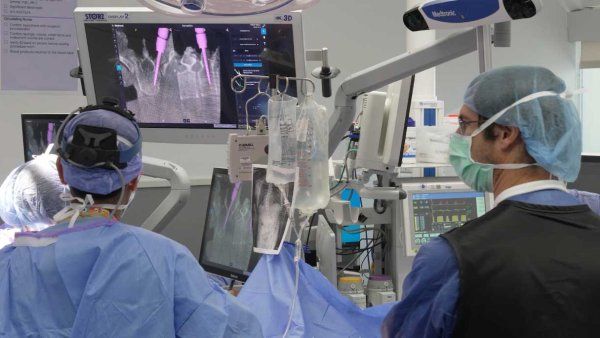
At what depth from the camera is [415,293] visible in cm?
126

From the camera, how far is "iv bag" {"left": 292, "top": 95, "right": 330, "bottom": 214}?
1.65 metres

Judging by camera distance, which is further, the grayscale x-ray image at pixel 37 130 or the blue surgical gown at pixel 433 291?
the grayscale x-ray image at pixel 37 130

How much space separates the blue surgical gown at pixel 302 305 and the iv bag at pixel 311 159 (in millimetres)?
165

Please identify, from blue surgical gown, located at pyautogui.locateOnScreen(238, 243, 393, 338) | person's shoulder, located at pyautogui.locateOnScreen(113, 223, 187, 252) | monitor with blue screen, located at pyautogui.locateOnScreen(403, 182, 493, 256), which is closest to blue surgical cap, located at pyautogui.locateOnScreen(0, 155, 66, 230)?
person's shoulder, located at pyautogui.locateOnScreen(113, 223, 187, 252)

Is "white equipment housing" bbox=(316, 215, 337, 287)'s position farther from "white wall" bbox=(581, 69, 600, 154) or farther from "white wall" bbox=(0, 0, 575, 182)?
"white wall" bbox=(581, 69, 600, 154)

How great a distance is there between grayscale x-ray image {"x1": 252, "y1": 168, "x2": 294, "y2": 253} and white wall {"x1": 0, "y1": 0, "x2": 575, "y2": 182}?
1760mm

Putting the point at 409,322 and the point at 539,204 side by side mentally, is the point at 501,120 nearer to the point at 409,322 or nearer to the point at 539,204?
the point at 539,204

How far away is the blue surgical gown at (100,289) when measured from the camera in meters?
1.27

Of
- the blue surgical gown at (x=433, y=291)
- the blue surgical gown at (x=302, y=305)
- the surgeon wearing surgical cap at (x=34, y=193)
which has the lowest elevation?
the blue surgical gown at (x=302, y=305)

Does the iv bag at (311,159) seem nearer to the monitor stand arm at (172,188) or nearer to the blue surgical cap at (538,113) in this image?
the blue surgical cap at (538,113)

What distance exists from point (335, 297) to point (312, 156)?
1.24ft

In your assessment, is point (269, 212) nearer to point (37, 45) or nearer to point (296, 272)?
point (296, 272)

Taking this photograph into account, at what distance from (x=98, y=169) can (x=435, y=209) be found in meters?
1.40

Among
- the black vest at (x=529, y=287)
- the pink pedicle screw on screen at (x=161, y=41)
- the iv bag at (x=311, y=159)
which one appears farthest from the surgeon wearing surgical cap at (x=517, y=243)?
the pink pedicle screw on screen at (x=161, y=41)
